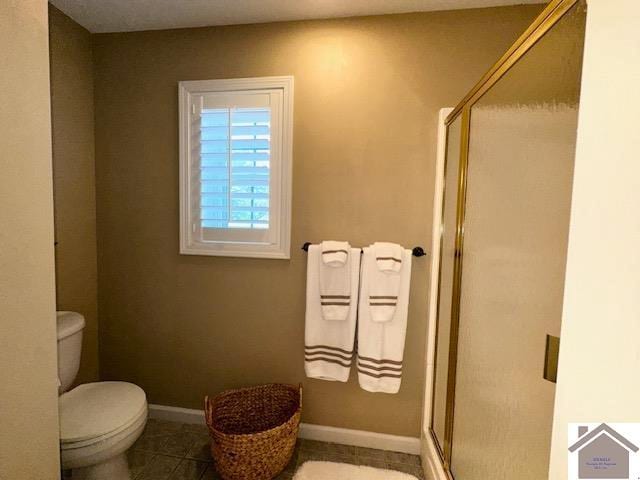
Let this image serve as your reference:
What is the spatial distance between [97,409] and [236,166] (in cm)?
128

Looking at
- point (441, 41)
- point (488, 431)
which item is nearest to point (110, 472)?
point (488, 431)

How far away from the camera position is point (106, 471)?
4.09 ft

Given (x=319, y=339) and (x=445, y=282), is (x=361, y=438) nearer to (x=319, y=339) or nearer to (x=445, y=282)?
(x=319, y=339)

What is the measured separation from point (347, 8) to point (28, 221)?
1.58 meters

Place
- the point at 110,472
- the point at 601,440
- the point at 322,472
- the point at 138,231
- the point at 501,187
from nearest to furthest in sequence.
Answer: the point at 601,440, the point at 501,187, the point at 110,472, the point at 322,472, the point at 138,231

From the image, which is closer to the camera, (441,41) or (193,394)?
(441,41)

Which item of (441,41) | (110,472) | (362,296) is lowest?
(110,472)

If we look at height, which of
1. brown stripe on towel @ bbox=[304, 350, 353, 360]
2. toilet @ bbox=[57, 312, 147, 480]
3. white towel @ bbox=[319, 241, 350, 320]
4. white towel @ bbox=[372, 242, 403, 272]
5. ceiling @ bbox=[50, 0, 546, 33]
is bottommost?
toilet @ bbox=[57, 312, 147, 480]

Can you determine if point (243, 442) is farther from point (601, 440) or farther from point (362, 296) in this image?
point (601, 440)

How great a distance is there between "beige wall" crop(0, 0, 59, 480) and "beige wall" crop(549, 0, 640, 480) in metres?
1.22

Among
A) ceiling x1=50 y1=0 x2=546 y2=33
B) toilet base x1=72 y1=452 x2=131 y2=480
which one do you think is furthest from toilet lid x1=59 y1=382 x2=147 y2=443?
ceiling x1=50 y1=0 x2=546 y2=33

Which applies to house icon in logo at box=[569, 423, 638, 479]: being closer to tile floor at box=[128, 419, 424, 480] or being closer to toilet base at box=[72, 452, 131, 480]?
tile floor at box=[128, 419, 424, 480]

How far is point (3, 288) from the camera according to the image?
0.72 m

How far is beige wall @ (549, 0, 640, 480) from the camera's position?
0.40 m
